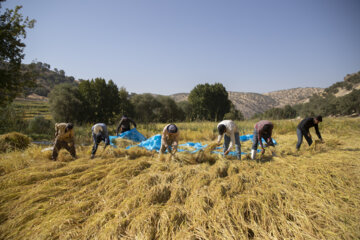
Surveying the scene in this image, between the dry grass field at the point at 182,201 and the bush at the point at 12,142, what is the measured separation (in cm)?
186

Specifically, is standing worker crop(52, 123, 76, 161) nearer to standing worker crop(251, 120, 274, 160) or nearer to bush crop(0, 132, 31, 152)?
bush crop(0, 132, 31, 152)

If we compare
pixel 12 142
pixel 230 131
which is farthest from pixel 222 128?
pixel 12 142

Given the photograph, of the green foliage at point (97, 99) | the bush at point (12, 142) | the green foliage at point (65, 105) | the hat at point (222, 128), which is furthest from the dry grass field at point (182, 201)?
the green foliage at point (97, 99)

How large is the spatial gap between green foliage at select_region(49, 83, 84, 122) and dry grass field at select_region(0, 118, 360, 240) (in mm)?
14069

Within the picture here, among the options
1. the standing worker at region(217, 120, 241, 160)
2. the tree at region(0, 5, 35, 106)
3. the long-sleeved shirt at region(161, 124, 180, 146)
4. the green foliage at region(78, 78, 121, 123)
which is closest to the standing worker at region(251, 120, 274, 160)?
the standing worker at region(217, 120, 241, 160)

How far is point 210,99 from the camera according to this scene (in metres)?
33.3

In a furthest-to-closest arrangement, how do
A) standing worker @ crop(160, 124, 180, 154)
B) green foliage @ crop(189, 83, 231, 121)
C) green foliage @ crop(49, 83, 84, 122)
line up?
green foliage @ crop(189, 83, 231, 121) < green foliage @ crop(49, 83, 84, 122) < standing worker @ crop(160, 124, 180, 154)

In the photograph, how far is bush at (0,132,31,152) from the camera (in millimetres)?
4969

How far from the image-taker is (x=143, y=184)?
2736 mm

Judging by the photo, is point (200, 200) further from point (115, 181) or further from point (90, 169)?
point (90, 169)

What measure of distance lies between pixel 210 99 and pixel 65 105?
2495 cm

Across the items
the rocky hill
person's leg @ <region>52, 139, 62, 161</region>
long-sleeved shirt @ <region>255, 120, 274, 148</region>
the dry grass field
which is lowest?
the dry grass field

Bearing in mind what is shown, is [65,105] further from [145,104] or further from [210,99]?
[210,99]

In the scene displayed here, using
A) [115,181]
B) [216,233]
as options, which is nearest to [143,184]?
[115,181]
